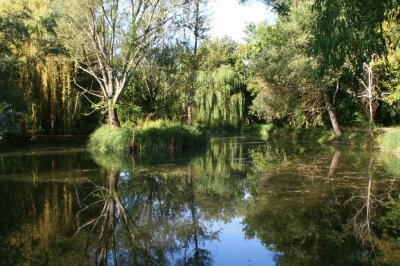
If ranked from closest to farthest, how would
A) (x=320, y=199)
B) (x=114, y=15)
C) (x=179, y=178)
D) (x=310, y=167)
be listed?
(x=320, y=199) → (x=179, y=178) → (x=310, y=167) → (x=114, y=15)

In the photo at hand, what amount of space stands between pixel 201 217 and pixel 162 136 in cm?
1242

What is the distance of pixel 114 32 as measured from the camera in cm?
1903

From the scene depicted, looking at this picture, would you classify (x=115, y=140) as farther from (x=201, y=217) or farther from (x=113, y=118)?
(x=201, y=217)

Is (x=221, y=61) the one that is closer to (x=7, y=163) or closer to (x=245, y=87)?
(x=245, y=87)

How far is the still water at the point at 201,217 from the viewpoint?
480 cm

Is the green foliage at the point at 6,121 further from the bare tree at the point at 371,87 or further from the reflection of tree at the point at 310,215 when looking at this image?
the bare tree at the point at 371,87

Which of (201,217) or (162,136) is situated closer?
(201,217)

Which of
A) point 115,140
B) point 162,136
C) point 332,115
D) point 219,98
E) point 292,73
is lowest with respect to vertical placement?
point 115,140

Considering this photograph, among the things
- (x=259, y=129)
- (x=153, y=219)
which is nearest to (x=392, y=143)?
(x=153, y=219)

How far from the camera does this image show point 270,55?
84.5ft

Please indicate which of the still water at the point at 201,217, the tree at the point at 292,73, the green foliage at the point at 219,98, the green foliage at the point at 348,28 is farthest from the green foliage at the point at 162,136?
the green foliage at the point at 219,98

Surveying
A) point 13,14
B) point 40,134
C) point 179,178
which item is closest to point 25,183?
point 179,178

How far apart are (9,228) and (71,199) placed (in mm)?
1974

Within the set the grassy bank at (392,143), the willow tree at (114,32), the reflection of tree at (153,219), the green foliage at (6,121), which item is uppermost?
the willow tree at (114,32)
